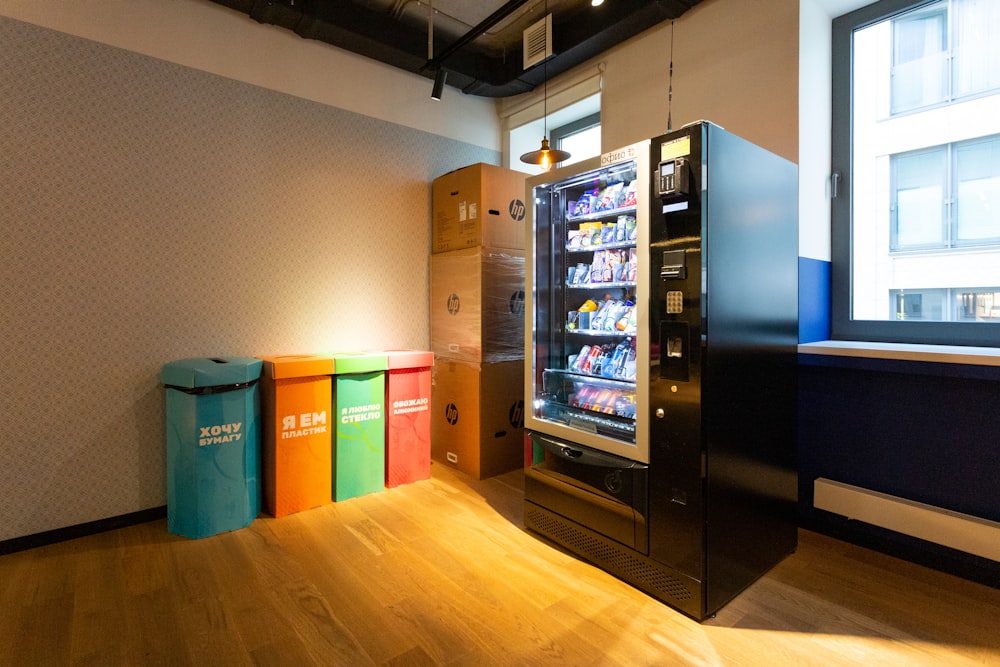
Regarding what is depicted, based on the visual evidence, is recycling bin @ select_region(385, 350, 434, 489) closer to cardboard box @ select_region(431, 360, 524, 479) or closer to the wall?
cardboard box @ select_region(431, 360, 524, 479)

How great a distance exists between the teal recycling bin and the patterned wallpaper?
390 millimetres

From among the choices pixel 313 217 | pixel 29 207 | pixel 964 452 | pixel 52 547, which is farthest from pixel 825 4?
pixel 52 547

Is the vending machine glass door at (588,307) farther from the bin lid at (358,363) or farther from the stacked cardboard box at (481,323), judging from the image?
the bin lid at (358,363)

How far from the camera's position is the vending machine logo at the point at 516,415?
12.0ft

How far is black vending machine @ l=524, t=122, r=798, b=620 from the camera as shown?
1.92 m

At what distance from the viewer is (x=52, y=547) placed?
254cm

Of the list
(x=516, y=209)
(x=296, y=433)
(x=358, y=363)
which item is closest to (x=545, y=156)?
(x=516, y=209)

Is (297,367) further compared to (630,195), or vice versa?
(297,367)

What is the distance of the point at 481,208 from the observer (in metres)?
3.55

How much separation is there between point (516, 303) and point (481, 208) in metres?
0.74

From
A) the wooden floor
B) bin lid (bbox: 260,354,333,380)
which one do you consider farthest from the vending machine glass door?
bin lid (bbox: 260,354,333,380)

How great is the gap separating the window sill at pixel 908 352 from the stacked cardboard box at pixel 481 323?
1.89 m

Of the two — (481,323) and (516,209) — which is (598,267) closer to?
(481,323)

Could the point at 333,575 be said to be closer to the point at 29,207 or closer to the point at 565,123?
the point at 29,207
